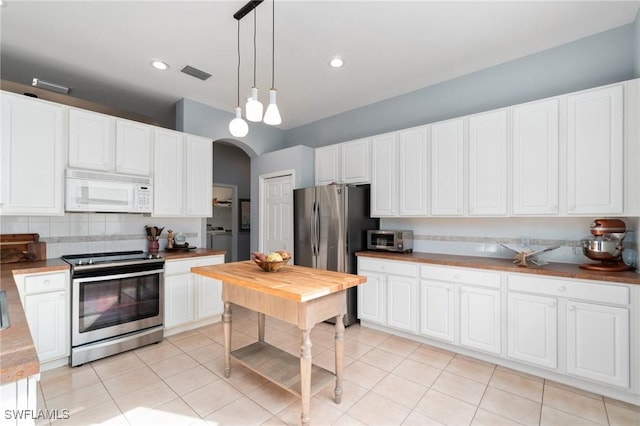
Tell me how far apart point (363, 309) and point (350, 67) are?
2812mm

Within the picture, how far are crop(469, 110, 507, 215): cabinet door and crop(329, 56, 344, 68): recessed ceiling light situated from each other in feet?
4.86

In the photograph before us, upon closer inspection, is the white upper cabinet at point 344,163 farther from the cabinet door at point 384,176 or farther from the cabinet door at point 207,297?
the cabinet door at point 207,297

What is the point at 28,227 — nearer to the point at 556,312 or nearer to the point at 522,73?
the point at 556,312

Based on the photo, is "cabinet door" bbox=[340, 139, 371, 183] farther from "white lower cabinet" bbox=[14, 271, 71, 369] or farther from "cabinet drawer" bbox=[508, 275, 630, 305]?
"white lower cabinet" bbox=[14, 271, 71, 369]

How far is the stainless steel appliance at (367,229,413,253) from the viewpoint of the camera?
3514 mm

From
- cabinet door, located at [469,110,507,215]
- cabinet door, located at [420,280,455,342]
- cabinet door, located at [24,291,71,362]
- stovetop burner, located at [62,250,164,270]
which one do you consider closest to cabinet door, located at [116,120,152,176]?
stovetop burner, located at [62,250,164,270]

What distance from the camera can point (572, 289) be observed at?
231 cm

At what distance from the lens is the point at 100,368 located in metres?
2.63

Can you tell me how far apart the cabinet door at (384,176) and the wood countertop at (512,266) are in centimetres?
58

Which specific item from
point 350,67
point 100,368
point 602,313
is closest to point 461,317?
point 602,313

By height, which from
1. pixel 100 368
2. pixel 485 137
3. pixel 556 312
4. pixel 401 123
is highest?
pixel 401 123

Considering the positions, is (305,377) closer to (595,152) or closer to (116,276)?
(116,276)

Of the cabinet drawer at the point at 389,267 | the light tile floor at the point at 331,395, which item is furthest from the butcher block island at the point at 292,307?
the cabinet drawer at the point at 389,267

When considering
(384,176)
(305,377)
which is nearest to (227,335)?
(305,377)
